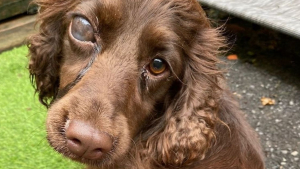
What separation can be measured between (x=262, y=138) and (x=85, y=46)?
2194 millimetres

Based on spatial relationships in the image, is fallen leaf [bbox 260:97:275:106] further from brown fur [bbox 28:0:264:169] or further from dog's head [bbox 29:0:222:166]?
dog's head [bbox 29:0:222:166]

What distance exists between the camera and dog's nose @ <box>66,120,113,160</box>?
2250mm

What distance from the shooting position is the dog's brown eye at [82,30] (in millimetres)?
2619

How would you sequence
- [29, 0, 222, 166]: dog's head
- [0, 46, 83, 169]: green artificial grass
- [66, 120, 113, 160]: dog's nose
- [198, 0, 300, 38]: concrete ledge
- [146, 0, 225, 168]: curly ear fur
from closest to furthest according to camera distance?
[66, 120, 113, 160]: dog's nose < [29, 0, 222, 166]: dog's head < [146, 0, 225, 168]: curly ear fur < [0, 46, 83, 169]: green artificial grass < [198, 0, 300, 38]: concrete ledge

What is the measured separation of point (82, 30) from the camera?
8.73 ft

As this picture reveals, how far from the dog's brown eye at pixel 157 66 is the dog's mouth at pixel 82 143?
460mm

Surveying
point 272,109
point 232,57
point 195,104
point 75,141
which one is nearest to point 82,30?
point 75,141

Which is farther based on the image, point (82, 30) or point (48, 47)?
point (48, 47)

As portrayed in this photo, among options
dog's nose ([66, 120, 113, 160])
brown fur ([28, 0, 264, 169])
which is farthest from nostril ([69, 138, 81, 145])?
brown fur ([28, 0, 264, 169])

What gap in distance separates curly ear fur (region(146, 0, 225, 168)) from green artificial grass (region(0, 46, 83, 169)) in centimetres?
113

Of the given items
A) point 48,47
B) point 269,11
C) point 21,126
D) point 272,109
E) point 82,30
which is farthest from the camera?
point 269,11

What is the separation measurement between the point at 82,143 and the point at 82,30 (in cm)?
70

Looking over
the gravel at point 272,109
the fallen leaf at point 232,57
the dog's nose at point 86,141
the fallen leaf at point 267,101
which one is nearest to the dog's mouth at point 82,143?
the dog's nose at point 86,141

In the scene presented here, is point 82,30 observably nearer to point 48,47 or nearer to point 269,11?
point 48,47
